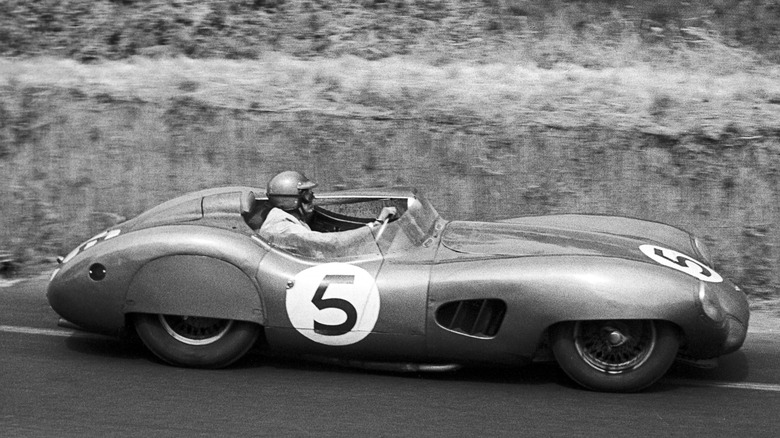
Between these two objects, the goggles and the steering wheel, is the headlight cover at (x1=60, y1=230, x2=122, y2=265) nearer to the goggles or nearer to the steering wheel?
the goggles

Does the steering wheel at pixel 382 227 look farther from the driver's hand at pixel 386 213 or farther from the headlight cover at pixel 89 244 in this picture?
the headlight cover at pixel 89 244

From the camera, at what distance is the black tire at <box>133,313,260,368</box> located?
5.60m

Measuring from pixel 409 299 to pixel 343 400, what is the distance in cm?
65

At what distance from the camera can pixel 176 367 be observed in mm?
5695

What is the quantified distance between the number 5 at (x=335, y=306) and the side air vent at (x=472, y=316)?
0.48m

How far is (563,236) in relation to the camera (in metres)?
5.95

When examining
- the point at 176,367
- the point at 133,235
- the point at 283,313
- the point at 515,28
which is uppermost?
the point at 515,28

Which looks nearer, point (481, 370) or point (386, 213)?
point (481, 370)

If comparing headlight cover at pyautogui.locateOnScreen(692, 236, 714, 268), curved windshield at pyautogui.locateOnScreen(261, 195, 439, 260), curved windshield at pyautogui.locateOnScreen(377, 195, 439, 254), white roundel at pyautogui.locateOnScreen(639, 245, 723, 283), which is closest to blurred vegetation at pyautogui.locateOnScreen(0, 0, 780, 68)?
headlight cover at pyautogui.locateOnScreen(692, 236, 714, 268)

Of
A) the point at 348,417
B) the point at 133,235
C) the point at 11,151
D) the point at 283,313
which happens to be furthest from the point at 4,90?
the point at 348,417

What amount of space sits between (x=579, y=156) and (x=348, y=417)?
13.7ft

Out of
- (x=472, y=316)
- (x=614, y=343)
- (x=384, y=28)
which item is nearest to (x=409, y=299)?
(x=472, y=316)

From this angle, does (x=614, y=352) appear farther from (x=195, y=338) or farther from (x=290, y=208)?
(x=195, y=338)

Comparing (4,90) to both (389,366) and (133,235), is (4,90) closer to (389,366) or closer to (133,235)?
(133,235)
